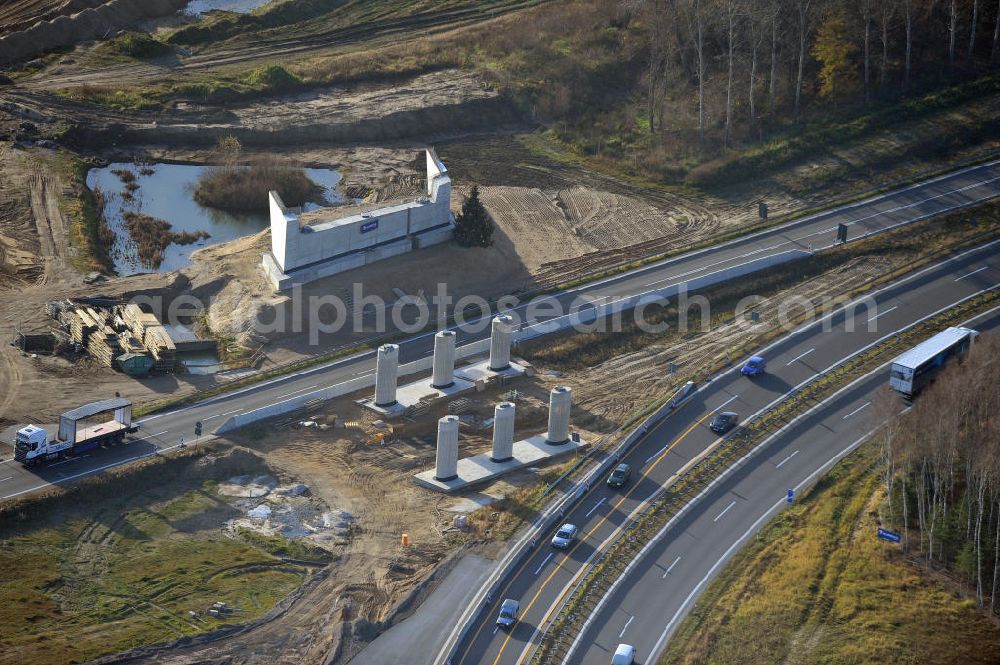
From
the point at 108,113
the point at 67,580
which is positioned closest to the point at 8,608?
the point at 67,580

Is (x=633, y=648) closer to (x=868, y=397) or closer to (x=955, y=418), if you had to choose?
(x=955, y=418)

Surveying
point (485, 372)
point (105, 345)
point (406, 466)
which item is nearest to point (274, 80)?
point (105, 345)

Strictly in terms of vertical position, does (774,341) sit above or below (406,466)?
above

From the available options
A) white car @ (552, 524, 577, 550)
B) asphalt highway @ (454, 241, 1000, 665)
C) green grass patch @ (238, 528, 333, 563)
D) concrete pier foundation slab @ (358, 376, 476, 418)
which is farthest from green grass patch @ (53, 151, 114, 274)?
white car @ (552, 524, 577, 550)

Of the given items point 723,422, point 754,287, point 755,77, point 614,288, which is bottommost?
point 723,422

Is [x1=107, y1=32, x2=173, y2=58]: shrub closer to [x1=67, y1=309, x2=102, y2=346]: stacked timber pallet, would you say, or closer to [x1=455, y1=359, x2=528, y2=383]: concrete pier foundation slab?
[x1=67, y1=309, x2=102, y2=346]: stacked timber pallet

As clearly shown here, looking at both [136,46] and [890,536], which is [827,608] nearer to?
[890,536]
